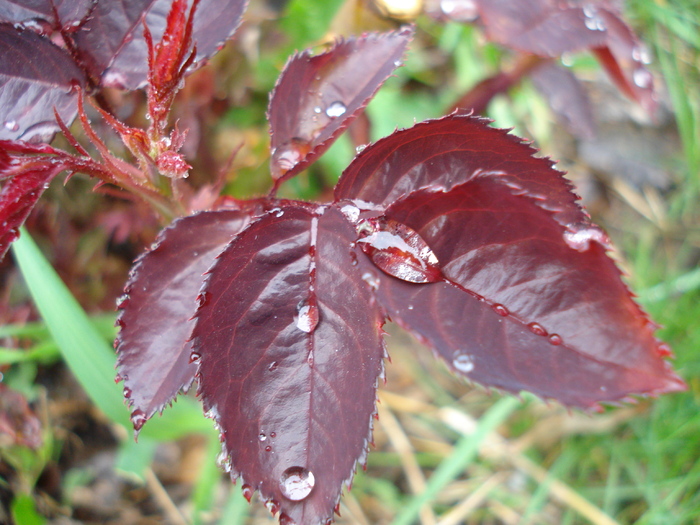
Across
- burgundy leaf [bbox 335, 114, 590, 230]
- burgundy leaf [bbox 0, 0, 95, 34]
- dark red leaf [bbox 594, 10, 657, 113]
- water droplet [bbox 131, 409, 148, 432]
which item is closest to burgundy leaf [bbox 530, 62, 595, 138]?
dark red leaf [bbox 594, 10, 657, 113]

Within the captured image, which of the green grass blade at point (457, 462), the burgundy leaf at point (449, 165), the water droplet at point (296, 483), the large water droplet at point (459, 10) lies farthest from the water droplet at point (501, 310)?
the large water droplet at point (459, 10)

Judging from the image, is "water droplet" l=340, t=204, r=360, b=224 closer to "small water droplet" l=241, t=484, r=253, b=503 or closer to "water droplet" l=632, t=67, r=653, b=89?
"small water droplet" l=241, t=484, r=253, b=503

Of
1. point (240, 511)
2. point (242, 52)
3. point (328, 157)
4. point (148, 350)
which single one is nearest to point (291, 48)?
point (242, 52)

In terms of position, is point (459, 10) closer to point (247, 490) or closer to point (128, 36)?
point (128, 36)

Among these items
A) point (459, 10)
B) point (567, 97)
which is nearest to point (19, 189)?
point (459, 10)

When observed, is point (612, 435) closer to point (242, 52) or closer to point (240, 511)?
point (240, 511)

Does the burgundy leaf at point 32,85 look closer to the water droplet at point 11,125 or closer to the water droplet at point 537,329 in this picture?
the water droplet at point 11,125
